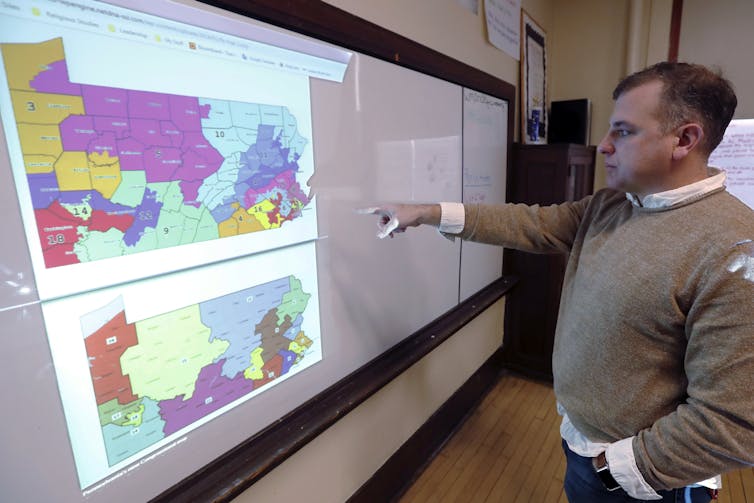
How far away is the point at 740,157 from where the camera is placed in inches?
84.1

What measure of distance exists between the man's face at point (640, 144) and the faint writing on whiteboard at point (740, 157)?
1741 mm

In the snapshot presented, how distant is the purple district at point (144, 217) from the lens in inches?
28.9

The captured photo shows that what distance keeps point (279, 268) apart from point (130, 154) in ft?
1.39

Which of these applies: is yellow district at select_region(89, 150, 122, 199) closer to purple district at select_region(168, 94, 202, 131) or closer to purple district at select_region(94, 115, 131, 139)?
purple district at select_region(94, 115, 131, 139)

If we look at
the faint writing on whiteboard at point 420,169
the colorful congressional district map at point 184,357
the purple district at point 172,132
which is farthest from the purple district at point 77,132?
the faint writing on whiteboard at point 420,169

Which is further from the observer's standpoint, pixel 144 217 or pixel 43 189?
pixel 144 217

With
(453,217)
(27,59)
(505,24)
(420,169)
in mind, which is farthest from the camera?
(505,24)

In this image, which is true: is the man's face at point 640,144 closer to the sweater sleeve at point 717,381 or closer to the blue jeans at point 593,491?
the sweater sleeve at point 717,381

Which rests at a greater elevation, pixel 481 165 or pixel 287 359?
pixel 481 165

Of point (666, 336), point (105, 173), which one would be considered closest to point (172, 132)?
point (105, 173)

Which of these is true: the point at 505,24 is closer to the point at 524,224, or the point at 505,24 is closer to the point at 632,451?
the point at 524,224

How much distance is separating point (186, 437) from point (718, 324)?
41.5 inches

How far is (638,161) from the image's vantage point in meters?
0.84

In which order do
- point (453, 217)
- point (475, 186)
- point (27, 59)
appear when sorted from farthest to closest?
point (475, 186) < point (453, 217) < point (27, 59)
